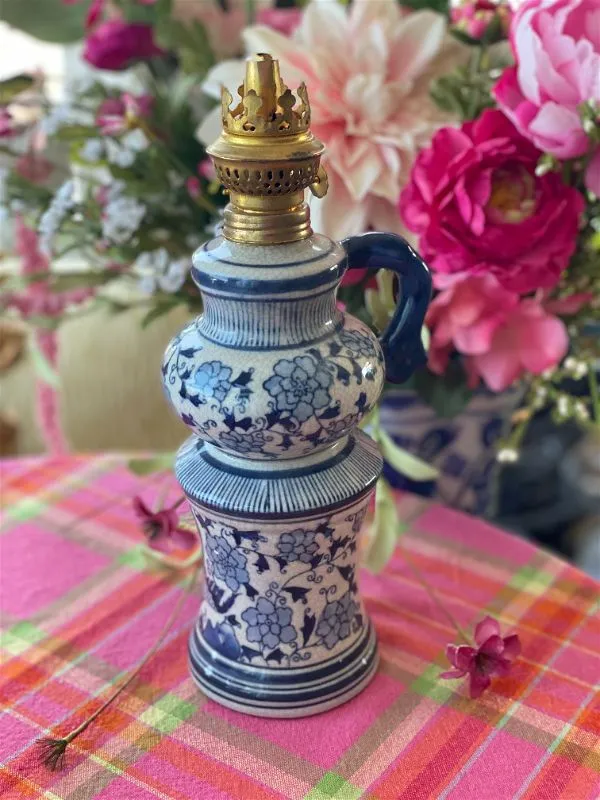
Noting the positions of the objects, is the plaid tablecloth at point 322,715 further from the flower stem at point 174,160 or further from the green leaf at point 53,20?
the green leaf at point 53,20

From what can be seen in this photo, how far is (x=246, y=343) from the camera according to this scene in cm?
49

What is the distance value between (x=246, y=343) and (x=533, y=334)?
271 millimetres

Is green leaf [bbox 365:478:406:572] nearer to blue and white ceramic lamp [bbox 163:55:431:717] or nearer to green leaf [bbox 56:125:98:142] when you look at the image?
blue and white ceramic lamp [bbox 163:55:431:717]

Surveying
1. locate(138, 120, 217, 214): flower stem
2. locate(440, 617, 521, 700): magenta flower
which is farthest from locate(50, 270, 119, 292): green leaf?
locate(440, 617, 521, 700): magenta flower

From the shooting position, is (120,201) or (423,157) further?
(120,201)

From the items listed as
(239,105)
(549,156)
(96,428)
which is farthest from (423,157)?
(96,428)

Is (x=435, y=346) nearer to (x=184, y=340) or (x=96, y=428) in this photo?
(x=184, y=340)

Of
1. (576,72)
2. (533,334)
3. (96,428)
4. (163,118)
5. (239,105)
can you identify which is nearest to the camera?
(239,105)

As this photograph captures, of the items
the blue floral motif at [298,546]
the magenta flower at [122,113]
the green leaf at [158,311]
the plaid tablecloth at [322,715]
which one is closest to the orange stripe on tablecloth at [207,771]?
the plaid tablecloth at [322,715]

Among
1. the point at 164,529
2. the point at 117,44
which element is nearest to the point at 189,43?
the point at 117,44

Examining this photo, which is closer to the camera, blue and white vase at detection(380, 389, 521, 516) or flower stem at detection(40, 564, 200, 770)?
flower stem at detection(40, 564, 200, 770)

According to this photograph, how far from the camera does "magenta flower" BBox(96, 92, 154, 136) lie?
0.70 meters

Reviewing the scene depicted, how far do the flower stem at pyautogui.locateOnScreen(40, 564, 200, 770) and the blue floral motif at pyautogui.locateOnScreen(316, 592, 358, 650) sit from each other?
0.12 metres

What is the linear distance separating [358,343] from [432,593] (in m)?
0.24
